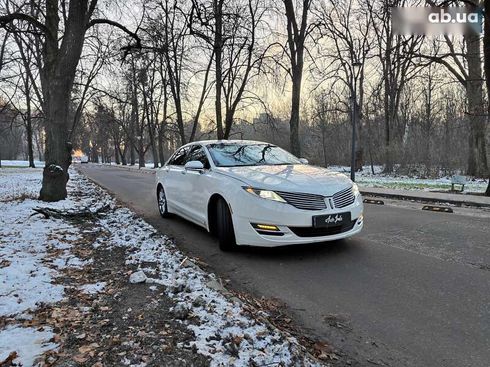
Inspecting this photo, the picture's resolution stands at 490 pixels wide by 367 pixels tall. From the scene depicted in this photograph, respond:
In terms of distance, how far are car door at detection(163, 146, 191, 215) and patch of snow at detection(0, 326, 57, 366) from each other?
164 inches

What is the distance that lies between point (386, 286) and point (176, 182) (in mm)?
4679

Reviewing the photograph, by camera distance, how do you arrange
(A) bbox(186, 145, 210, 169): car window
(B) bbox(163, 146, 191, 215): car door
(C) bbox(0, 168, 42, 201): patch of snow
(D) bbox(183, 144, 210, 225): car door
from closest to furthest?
(D) bbox(183, 144, 210, 225): car door → (A) bbox(186, 145, 210, 169): car window → (B) bbox(163, 146, 191, 215): car door → (C) bbox(0, 168, 42, 201): patch of snow

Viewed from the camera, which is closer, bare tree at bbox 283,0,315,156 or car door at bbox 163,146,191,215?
car door at bbox 163,146,191,215

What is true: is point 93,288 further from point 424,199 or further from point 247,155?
point 424,199

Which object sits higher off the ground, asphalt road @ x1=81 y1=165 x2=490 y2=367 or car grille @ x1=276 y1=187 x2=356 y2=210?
car grille @ x1=276 y1=187 x2=356 y2=210

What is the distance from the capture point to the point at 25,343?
274 cm

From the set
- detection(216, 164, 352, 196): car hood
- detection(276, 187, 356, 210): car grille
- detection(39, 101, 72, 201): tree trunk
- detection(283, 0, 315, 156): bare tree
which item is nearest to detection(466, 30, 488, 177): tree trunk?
detection(283, 0, 315, 156): bare tree

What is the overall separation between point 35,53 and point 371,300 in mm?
24511

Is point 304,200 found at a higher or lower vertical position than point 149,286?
higher

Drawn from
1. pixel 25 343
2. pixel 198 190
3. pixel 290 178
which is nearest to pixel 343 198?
pixel 290 178

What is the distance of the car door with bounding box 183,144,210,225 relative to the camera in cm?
614

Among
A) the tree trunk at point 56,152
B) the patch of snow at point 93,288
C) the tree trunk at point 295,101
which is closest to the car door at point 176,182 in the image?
the patch of snow at point 93,288

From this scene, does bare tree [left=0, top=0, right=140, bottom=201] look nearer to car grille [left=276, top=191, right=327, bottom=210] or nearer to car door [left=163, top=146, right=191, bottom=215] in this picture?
car door [left=163, top=146, right=191, bottom=215]

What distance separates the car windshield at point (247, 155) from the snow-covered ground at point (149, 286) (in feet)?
5.29
